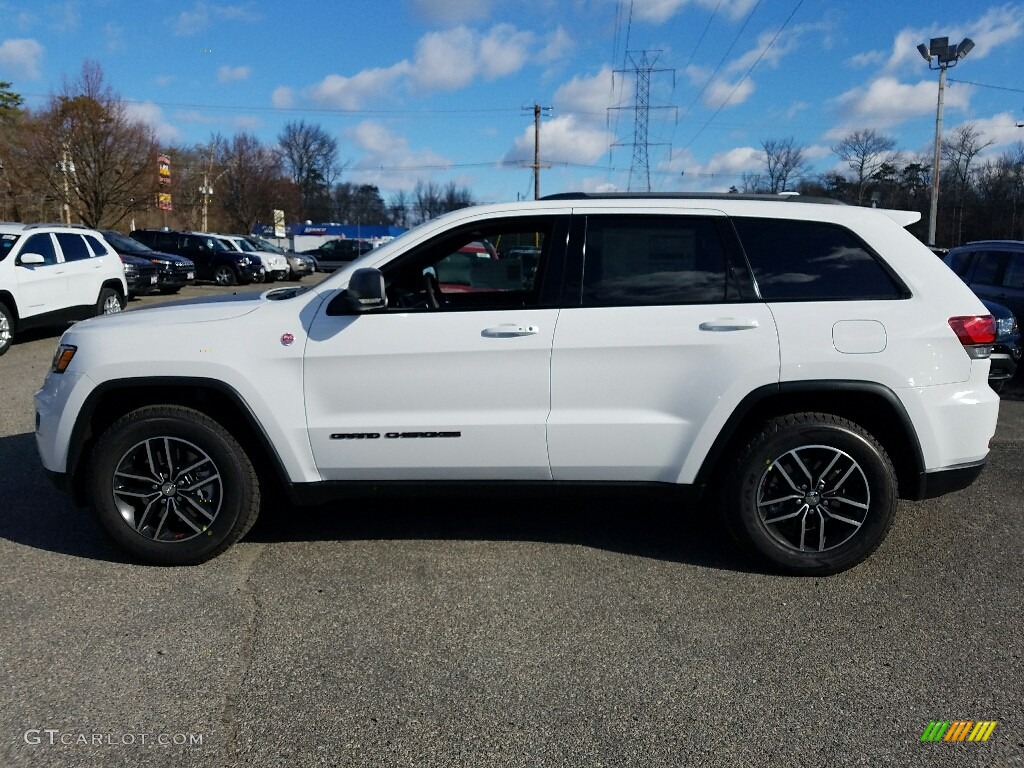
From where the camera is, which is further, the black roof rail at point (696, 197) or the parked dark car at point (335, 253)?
the parked dark car at point (335, 253)

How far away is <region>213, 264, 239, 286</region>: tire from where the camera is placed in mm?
26562

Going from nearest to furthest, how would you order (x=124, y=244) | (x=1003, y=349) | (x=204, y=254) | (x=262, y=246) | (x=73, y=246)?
(x=1003, y=349), (x=73, y=246), (x=124, y=244), (x=204, y=254), (x=262, y=246)

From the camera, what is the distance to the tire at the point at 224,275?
87.1 ft

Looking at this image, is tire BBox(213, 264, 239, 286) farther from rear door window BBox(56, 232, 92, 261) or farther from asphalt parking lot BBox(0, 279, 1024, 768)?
asphalt parking lot BBox(0, 279, 1024, 768)

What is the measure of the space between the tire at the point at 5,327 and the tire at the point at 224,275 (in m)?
15.9

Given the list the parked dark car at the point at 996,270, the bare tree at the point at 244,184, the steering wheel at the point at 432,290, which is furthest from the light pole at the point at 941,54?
the bare tree at the point at 244,184

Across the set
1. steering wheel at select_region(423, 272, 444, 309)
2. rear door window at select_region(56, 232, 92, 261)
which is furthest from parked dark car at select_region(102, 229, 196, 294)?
steering wheel at select_region(423, 272, 444, 309)

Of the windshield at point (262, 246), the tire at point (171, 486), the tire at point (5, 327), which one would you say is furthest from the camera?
the windshield at point (262, 246)

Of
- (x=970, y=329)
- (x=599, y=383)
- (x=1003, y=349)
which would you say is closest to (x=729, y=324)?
(x=599, y=383)

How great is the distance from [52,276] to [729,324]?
1124 cm

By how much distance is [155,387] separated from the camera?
402cm

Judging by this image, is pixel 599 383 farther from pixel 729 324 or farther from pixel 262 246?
pixel 262 246

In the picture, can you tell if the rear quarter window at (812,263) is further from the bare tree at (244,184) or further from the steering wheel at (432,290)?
the bare tree at (244,184)

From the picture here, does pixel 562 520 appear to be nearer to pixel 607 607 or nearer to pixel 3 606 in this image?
pixel 607 607
